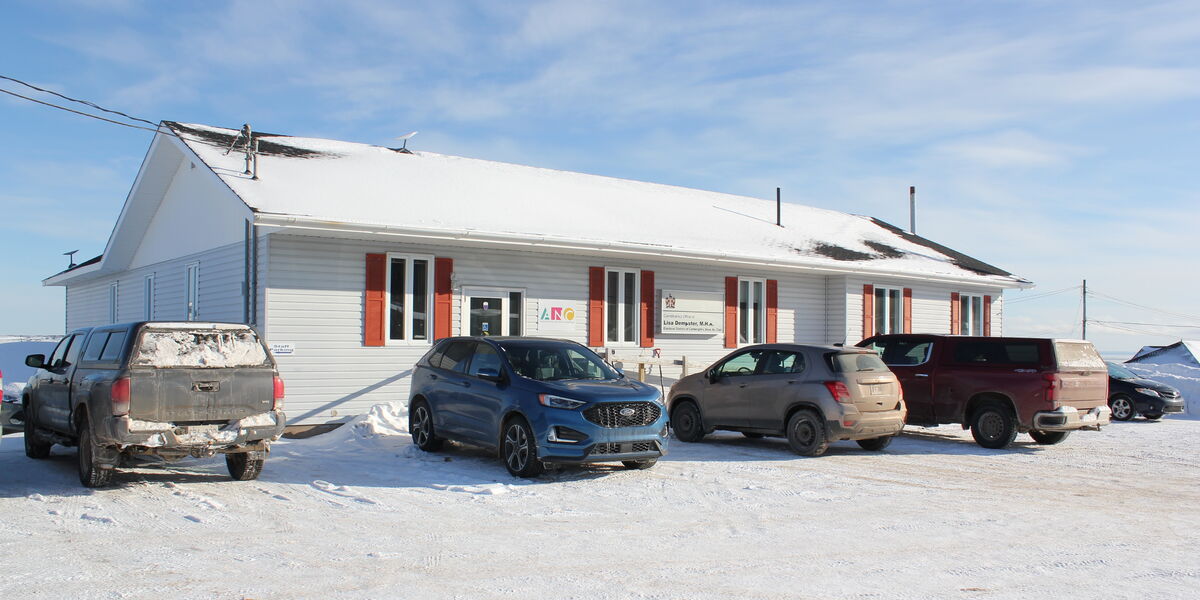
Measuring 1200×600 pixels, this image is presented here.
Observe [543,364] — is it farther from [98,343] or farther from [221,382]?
[98,343]

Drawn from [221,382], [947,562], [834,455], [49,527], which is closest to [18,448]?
[221,382]

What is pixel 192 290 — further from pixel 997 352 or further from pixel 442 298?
pixel 997 352

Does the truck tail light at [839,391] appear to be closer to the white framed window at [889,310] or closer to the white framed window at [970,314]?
the white framed window at [889,310]

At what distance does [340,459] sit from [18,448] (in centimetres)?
511

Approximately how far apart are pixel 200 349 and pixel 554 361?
13.7 ft

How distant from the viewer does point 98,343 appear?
10.7 meters

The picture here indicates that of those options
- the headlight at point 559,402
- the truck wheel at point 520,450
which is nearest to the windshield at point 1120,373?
the headlight at point 559,402

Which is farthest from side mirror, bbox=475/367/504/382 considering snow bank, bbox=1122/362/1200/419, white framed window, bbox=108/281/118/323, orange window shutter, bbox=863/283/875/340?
snow bank, bbox=1122/362/1200/419

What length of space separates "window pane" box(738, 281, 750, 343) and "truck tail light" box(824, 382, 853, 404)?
355 inches

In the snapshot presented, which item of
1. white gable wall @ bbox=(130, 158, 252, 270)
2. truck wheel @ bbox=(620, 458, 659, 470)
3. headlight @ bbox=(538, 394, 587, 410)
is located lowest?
truck wheel @ bbox=(620, 458, 659, 470)

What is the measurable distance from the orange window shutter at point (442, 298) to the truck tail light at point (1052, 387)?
9.78m

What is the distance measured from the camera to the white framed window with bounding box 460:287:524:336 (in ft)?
57.2

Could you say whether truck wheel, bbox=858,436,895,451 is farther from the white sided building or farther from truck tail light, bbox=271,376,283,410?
truck tail light, bbox=271,376,283,410


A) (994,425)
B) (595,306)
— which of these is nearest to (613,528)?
(994,425)
